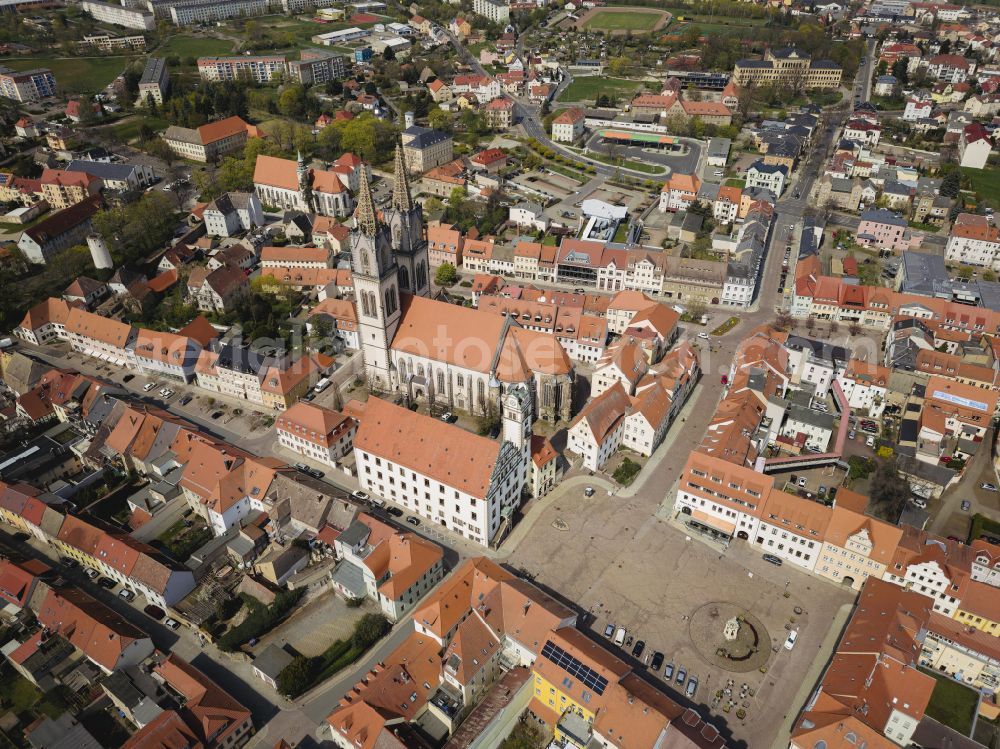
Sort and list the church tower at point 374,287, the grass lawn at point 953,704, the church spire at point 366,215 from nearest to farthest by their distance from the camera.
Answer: the grass lawn at point 953,704 → the church spire at point 366,215 → the church tower at point 374,287

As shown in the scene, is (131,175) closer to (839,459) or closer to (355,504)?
(355,504)

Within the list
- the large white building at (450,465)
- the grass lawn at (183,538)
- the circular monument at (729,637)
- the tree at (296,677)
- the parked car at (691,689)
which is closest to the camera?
the tree at (296,677)

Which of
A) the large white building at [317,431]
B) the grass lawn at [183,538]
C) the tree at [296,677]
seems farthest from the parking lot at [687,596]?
the grass lawn at [183,538]

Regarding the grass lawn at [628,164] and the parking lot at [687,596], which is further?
the grass lawn at [628,164]

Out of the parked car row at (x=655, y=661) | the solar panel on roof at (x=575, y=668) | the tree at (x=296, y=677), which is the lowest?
the parked car row at (x=655, y=661)

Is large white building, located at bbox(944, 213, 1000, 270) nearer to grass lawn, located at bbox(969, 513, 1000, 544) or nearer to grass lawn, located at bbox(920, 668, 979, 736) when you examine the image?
grass lawn, located at bbox(969, 513, 1000, 544)

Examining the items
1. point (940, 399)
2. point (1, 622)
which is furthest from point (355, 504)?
point (940, 399)

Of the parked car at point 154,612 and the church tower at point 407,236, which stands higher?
the church tower at point 407,236

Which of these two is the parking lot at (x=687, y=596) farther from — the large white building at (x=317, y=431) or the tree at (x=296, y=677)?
the large white building at (x=317, y=431)
